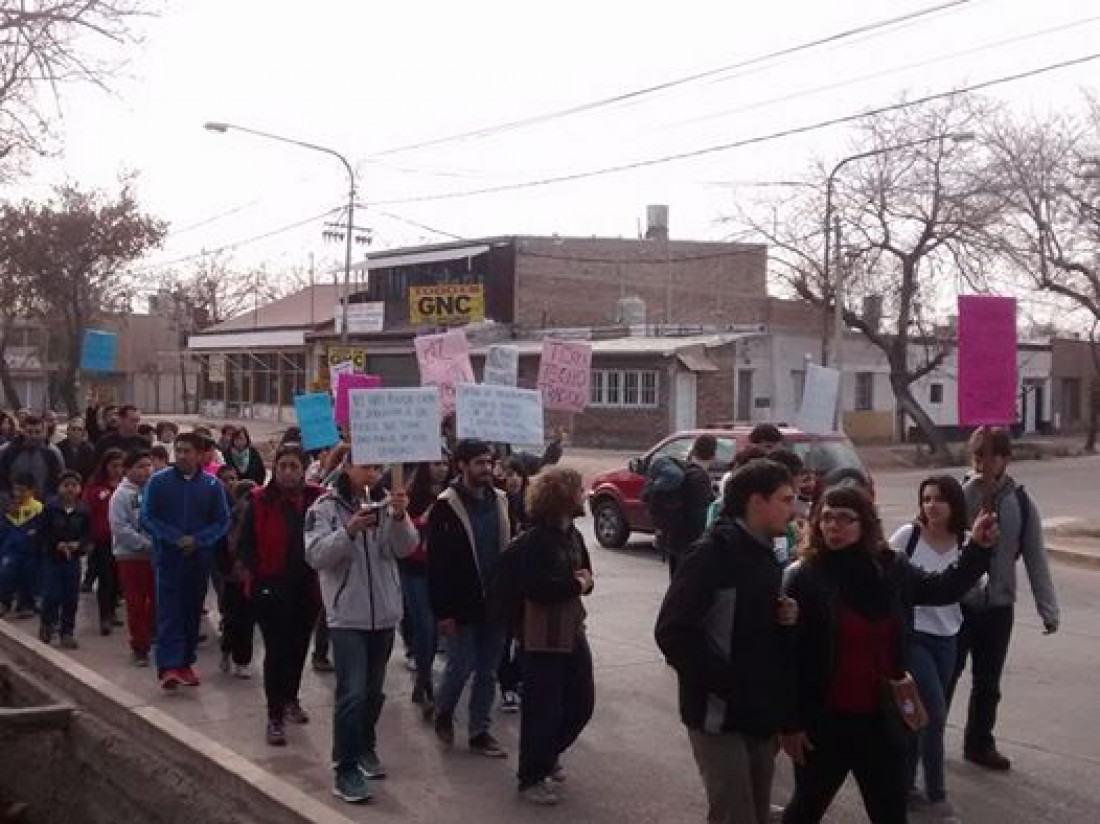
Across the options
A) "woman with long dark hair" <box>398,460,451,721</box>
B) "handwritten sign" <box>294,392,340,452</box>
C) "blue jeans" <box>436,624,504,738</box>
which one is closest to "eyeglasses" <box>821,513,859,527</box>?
"blue jeans" <box>436,624,504,738</box>

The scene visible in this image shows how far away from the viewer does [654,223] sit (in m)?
54.1

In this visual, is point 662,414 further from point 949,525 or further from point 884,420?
point 949,525

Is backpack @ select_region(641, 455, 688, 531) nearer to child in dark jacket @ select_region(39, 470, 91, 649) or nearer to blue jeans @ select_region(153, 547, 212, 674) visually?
blue jeans @ select_region(153, 547, 212, 674)

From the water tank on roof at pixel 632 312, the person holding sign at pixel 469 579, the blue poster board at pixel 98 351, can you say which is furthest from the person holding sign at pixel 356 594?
the water tank on roof at pixel 632 312

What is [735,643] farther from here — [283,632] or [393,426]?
[283,632]

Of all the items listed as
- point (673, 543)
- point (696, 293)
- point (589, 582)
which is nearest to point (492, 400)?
point (673, 543)

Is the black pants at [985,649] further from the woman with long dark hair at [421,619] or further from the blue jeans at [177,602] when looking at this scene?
the blue jeans at [177,602]

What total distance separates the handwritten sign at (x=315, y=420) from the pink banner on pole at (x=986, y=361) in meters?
5.61

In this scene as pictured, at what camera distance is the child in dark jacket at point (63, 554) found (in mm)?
9969

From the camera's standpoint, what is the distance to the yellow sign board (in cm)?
4554

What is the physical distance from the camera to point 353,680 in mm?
6195

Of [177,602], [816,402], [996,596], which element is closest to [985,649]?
[996,596]

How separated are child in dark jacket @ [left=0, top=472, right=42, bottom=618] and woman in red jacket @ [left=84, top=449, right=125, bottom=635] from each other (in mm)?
431

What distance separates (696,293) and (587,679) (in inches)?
1874
